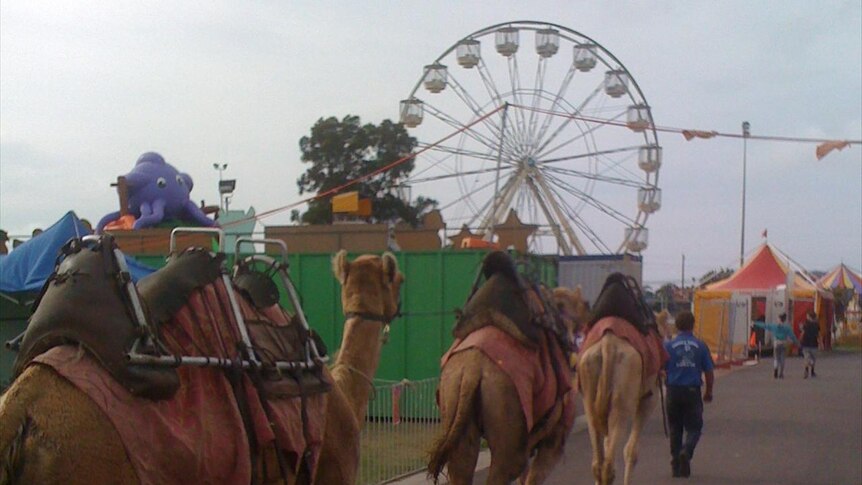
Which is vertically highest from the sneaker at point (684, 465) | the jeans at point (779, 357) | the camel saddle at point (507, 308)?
the camel saddle at point (507, 308)

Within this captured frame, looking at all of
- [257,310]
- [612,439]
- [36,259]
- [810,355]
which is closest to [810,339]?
[810,355]

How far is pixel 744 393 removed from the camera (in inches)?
840

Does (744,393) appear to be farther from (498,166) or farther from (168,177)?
(168,177)

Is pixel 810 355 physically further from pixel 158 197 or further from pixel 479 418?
pixel 479 418

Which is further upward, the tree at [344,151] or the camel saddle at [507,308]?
the tree at [344,151]

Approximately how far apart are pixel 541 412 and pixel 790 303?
30.4m

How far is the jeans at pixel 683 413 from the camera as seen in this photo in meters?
11.1

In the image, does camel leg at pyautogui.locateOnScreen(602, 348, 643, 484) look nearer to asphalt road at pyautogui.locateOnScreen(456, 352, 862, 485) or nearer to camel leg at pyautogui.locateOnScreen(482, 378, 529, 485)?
asphalt road at pyautogui.locateOnScreen(456, 352, 862, 485)

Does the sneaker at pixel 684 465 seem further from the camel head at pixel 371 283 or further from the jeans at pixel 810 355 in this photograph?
the jeans at pixel 810 355

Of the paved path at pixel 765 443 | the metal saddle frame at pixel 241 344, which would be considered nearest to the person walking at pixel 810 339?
the paved path at pixel 765 443

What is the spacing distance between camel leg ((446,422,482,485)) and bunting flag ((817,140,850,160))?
9046 mm

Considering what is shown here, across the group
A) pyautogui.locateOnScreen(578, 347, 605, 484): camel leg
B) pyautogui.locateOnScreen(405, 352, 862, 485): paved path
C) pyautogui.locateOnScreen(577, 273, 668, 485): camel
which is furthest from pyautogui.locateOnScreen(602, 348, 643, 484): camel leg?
pyautogui.locateOnScreen(405, 352, 862, 485): paved path

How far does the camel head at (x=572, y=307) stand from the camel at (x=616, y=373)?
0.83 feet

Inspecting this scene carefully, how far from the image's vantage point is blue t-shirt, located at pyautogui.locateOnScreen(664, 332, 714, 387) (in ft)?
36.8
